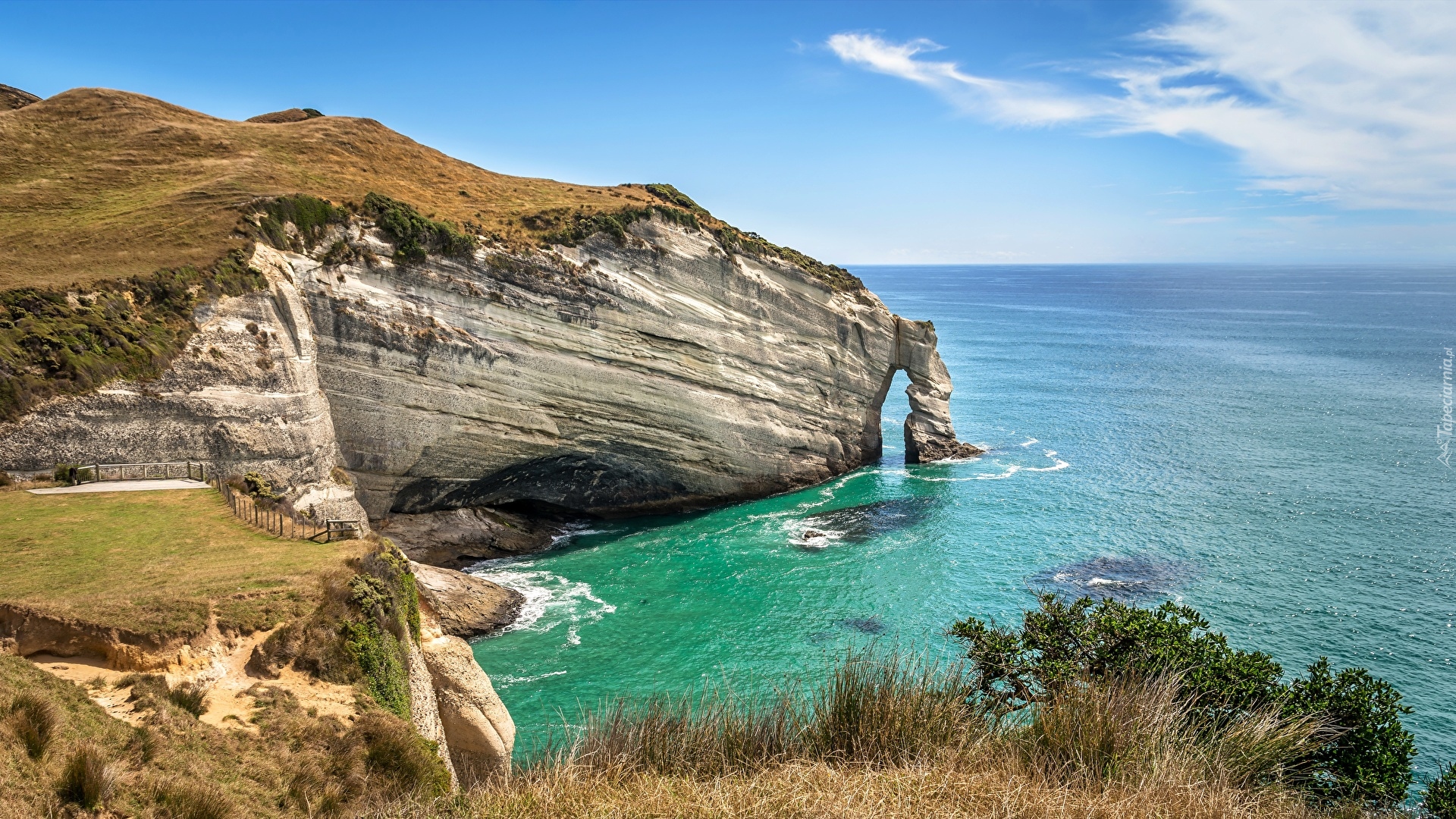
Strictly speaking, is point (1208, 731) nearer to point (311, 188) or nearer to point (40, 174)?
point (311, 188)

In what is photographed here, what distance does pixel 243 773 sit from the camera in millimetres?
12125

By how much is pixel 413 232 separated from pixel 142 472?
1689 centimetres

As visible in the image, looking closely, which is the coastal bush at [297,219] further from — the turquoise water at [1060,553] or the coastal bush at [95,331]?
the turquoise water at [1060,553]

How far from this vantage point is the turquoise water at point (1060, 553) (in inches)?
1179

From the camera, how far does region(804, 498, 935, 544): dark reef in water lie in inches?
1752

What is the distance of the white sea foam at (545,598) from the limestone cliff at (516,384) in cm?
550

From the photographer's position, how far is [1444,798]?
15.4 m

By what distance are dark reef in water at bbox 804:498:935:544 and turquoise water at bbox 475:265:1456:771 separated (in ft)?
0.65

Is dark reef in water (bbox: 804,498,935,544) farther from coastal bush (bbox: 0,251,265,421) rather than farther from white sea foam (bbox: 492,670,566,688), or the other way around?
coastal bush (bbox: 0,251,265,421)

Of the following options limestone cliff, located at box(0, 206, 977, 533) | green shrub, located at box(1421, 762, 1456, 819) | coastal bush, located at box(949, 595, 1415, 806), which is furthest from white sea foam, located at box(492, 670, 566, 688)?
green shrub, located at box(1421, 762, 1456, 819)

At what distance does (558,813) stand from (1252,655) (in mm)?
16438

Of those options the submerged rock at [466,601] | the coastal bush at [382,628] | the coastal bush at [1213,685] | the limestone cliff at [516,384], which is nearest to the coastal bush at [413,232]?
the limestone cliff at [516,384]

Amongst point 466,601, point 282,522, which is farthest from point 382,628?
point 466,601

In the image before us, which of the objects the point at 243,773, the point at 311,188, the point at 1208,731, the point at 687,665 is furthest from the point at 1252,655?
the point at 311,188
